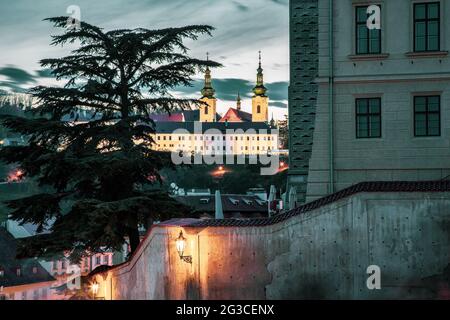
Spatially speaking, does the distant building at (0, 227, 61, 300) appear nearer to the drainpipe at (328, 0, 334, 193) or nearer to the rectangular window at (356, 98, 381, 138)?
the drainpipe at (328, 0, 334, 193)

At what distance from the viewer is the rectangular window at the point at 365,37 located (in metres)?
21.3

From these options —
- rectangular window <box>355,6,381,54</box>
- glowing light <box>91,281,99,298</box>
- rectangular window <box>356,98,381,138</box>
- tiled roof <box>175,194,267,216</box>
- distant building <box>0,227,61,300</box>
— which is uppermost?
rectangular window <box>355,6,381,54</box>

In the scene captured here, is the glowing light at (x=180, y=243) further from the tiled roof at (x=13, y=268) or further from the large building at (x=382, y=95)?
the tiled roof at (x=13, y=268)

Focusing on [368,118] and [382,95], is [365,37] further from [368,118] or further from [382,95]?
[368,118]

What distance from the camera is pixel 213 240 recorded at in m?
17.2

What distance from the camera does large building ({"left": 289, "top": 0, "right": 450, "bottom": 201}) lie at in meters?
20.8

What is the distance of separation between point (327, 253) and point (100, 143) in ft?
30.2

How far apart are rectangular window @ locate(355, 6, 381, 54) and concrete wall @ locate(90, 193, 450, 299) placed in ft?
20.8

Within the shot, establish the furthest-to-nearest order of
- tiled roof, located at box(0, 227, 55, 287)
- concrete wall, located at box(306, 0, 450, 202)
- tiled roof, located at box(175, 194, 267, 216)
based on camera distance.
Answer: tiled roof, located at box(175, 194, 267, 216)
tiled roof, located at box(0, 227, 55, 287)
concrete wall, located at box(306, 0, 450, 202)

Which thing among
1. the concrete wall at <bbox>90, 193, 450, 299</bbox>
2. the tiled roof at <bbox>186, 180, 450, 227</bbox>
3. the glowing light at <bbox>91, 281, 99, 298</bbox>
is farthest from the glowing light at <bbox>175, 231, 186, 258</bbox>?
the glowing light at <bbox>91, 281, 99, 298</bbox>

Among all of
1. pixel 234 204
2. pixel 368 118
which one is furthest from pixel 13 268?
pixel 368 118

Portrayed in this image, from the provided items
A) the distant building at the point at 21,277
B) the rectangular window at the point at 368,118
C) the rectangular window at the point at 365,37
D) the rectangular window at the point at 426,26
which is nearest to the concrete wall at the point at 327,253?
the rectangular window at the point at 368,118
